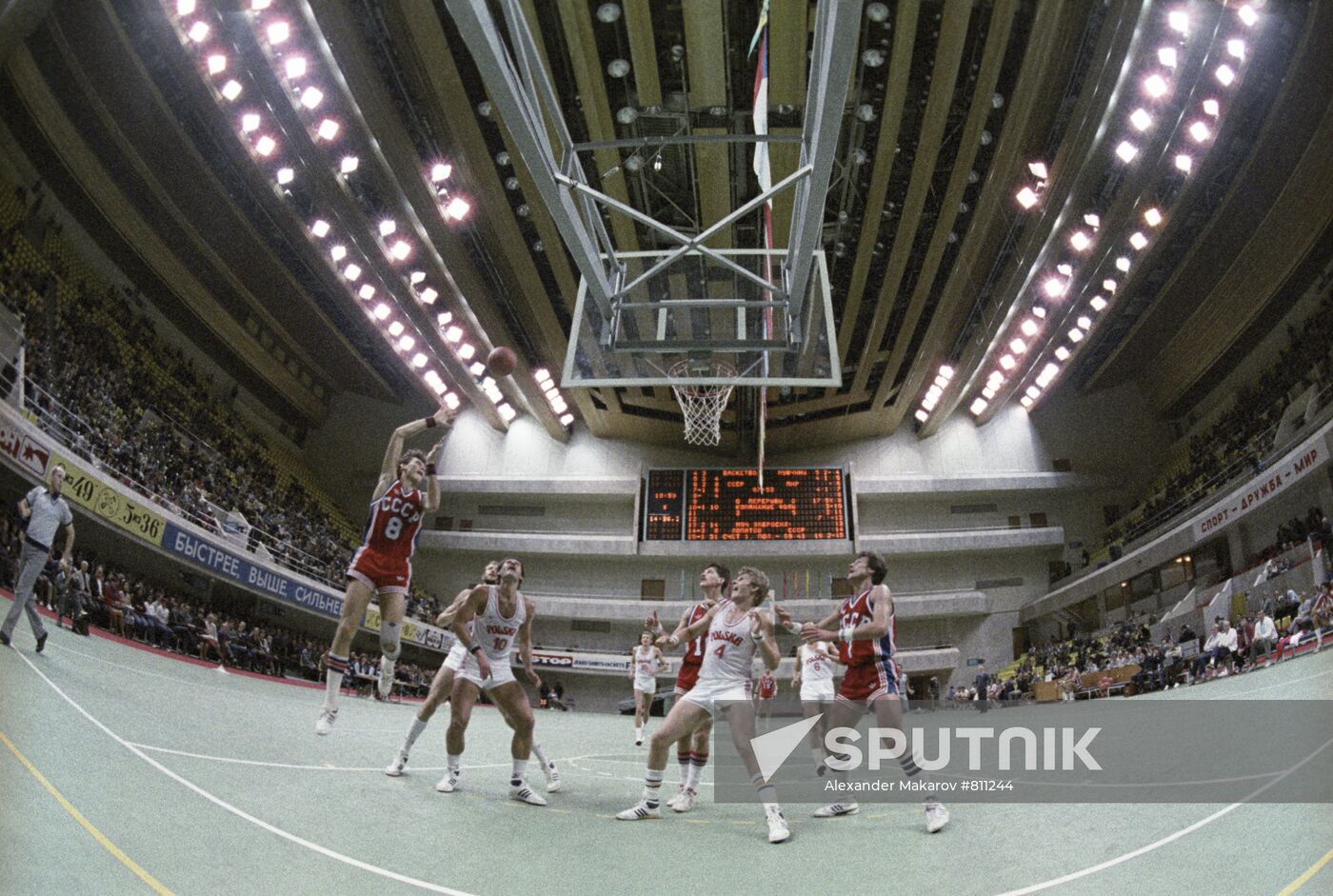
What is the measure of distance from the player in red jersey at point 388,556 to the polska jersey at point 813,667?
4407 millimetres

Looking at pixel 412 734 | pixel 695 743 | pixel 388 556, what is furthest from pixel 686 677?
pixel 388 556

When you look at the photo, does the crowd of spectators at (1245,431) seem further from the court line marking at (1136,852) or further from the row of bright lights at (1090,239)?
the court line marking at (1136,852)

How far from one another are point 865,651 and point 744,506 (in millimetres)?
21070

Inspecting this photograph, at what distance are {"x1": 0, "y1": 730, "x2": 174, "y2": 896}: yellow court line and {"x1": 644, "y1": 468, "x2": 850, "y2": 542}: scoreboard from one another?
23524 mm

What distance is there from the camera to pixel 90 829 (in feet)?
11.5

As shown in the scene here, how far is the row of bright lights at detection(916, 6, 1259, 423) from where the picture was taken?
14.4 meters

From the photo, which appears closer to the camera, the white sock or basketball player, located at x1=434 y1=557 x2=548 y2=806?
basketball player, located at x1=434 y1=557 x2=548 y2=806

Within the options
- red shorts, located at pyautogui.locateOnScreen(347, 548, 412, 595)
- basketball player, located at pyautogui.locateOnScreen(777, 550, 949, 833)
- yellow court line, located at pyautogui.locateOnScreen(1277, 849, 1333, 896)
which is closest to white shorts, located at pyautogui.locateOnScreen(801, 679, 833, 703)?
basketball player, located at pyautogui.locateOnScreen(777, 550, 949, 833)

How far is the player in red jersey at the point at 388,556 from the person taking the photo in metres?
6.14

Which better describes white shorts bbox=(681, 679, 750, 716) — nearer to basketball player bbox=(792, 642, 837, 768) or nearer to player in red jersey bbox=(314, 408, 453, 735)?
player in red jersey bbox=(314, 408, 453, 735)

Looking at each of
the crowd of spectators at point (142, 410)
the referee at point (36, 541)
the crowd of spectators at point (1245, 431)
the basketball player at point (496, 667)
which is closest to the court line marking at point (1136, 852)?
the basketball player at point (496, 667)

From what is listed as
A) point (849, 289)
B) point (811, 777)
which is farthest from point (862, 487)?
point (811, 777)

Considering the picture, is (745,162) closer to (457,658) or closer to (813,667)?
(813,667)

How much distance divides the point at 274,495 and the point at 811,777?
23.1 m
